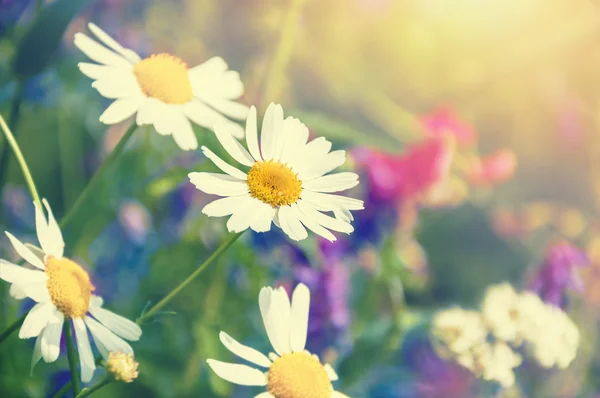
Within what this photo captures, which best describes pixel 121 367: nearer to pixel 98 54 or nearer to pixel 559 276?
pixel 98 54

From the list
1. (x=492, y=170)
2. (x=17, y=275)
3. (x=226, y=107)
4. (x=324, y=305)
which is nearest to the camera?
(x=17, y=275)

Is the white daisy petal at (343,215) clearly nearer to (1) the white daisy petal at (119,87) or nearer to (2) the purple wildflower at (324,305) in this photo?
(1) the white daisy petal at (119,87)

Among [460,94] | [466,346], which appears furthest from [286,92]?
[466,346]

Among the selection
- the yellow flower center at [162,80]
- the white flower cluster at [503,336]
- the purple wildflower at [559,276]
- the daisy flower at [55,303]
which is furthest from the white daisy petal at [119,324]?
the purple wildflower at [559,276]

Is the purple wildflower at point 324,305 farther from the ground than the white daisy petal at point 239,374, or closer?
farther from the ground

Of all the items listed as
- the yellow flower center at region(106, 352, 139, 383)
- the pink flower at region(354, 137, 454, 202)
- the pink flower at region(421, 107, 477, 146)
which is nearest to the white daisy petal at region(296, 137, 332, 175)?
the yellow flower center at region(106, 352, 139, 383)

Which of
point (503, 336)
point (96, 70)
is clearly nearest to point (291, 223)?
point (96, 70)
